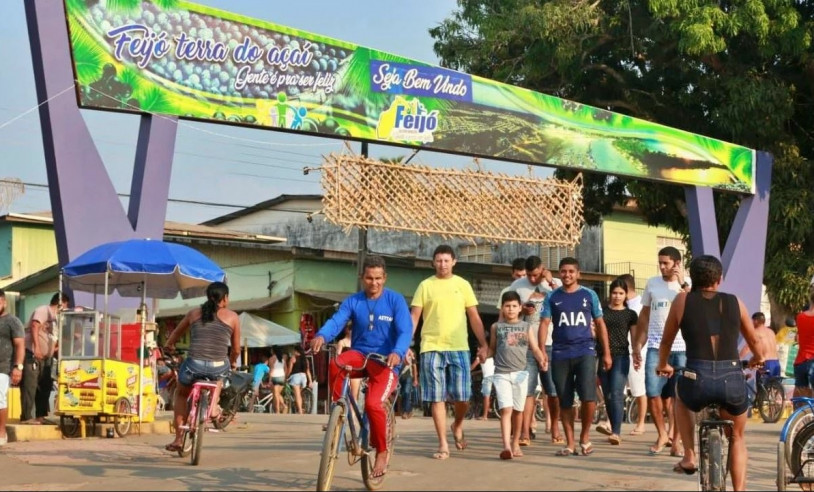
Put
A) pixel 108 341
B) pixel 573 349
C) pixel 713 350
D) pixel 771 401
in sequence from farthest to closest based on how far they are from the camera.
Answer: pixel 771 401 → pixel 108 341 → pixel 573 349 → pixel 713 350

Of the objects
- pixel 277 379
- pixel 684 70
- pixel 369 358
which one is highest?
pixel 684 70

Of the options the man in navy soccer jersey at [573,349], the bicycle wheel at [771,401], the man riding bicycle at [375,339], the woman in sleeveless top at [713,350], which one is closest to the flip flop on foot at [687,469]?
the woman in sleeveless top at [713,350]

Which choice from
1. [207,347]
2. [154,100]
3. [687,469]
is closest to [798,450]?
[687,469]

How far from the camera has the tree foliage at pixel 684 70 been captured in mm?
24000

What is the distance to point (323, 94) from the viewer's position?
16.6 meters

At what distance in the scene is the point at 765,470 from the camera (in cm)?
1064

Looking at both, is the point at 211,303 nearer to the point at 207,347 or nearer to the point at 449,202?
the point at 207,347

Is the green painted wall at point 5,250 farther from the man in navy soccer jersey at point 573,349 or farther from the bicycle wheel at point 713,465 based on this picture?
the bicycle wheel at point 713,465

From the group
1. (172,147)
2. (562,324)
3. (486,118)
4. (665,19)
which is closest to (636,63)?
(665,19)

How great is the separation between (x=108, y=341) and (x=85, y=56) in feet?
10.8

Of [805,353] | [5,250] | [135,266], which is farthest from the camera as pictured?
[5,250]

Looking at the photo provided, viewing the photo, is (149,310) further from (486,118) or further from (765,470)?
(765,470)

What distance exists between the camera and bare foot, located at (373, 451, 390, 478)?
8.78 meters

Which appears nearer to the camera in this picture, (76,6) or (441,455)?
(441,455)
